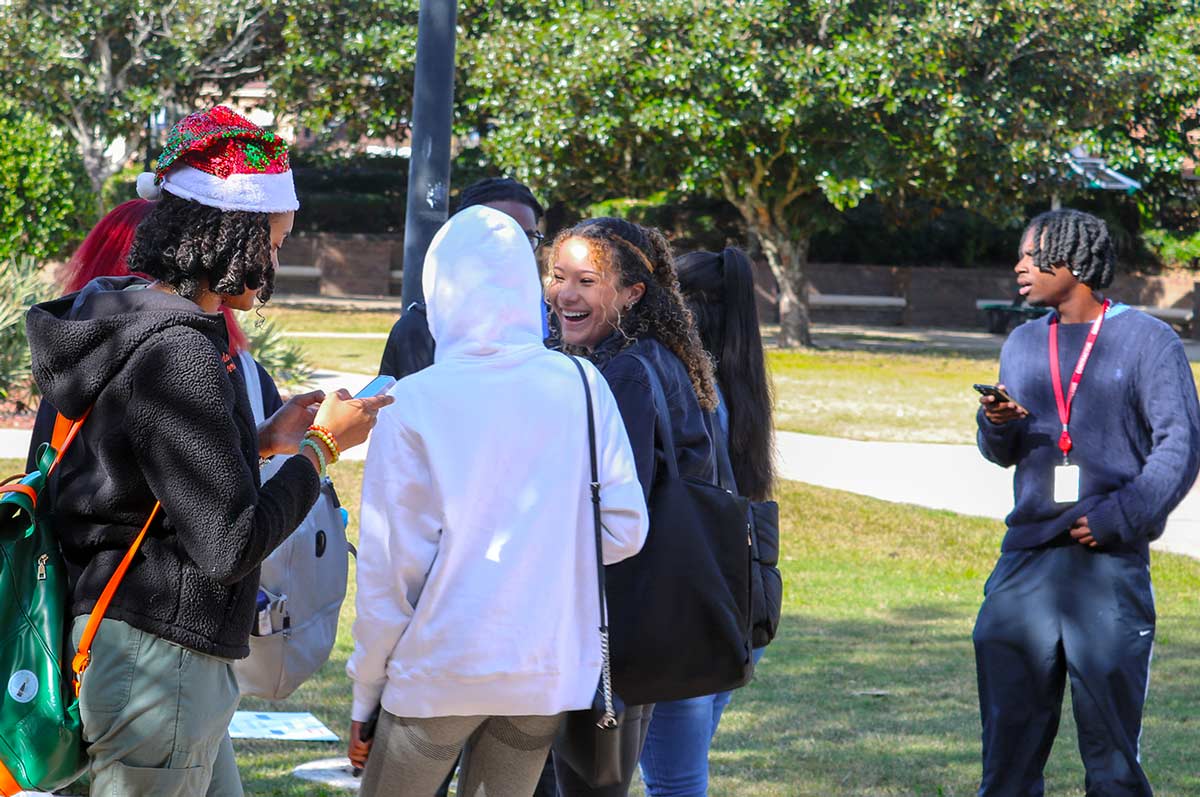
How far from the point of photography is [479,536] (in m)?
2.95

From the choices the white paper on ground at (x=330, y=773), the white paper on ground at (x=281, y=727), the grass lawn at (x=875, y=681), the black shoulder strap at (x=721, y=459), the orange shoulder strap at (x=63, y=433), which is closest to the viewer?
the orange shoulder strap at (x=63, y=433)

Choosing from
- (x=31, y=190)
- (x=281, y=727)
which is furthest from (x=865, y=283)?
(x=281, y=727)

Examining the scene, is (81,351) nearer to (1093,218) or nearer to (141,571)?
(141,571)

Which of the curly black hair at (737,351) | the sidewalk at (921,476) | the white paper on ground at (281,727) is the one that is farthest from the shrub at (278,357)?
the curly black hair at (737,351)

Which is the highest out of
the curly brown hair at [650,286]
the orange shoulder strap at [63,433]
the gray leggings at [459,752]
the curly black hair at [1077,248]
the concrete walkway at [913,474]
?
the curly black hair at [1077,248]

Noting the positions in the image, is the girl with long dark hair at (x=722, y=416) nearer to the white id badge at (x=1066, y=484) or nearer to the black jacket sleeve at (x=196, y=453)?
the white id badge at (x=1066, y=484)

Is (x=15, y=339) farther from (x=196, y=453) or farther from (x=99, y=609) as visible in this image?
(x=196, y=453)

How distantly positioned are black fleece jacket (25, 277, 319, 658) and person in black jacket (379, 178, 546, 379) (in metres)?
1.95

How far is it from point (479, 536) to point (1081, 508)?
2.03 metres

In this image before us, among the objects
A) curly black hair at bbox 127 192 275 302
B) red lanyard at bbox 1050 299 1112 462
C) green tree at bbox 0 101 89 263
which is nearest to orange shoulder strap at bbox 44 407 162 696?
curly black hair at bbox 127 192 275 302

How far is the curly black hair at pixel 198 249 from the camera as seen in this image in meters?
2.71

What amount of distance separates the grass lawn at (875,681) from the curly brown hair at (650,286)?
2061 mm

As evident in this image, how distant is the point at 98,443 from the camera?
254 cm

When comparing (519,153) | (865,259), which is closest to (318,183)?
(865,259)
